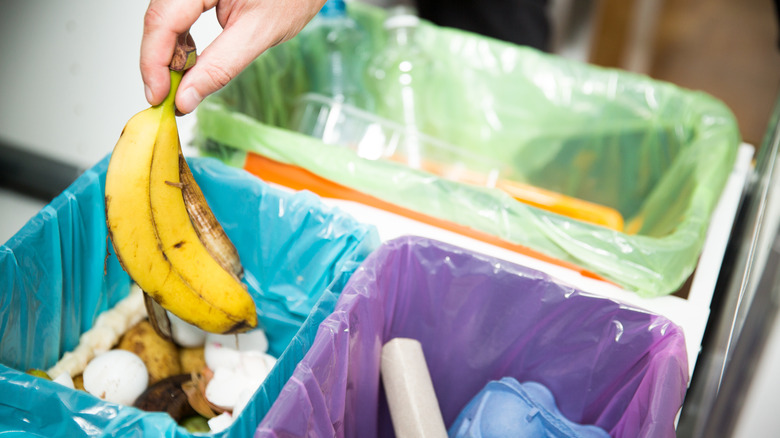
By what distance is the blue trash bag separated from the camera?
54cm

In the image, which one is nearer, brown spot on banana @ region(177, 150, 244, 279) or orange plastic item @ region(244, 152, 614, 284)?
brown spot on banana @ region(177, 150, 244, 279)

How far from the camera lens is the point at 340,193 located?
0.85 meters

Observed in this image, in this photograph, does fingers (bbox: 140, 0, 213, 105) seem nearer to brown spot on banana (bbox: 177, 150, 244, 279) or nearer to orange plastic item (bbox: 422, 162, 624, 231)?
brown spot on banana (bbox: 177, 150, 244, 279)

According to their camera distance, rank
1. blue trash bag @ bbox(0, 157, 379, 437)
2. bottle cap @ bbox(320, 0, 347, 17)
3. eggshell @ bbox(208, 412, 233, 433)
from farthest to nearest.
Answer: bottle cap @ bbox(320, 0, 347, 17), eggshell @ bbox(208, 412, 233, 433), blue trash bag @ bbox(0, 157, 379, 437)

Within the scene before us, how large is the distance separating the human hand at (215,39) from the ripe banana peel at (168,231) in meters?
0.02

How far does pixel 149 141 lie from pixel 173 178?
0.05m

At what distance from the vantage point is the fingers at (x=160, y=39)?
569mm

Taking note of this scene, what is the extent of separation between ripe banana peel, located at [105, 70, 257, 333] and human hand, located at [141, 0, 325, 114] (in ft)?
0.06

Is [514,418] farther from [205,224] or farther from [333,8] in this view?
[333,8]

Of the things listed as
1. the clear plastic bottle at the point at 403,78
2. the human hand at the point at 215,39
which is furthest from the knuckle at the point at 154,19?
the clear plastic bottle at the point at 403,78

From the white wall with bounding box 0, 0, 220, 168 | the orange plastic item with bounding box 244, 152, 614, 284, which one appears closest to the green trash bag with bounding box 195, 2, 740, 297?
the orange plastic item with bounding box 244, 152, 614, 284

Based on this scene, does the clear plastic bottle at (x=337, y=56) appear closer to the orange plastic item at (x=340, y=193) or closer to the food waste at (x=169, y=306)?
the orange plastic item at (x=340, y=193)

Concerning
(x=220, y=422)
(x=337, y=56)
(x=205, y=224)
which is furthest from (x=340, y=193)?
(x=337, y=56)

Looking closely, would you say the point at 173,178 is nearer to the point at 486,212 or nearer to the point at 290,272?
the point at 290,272
